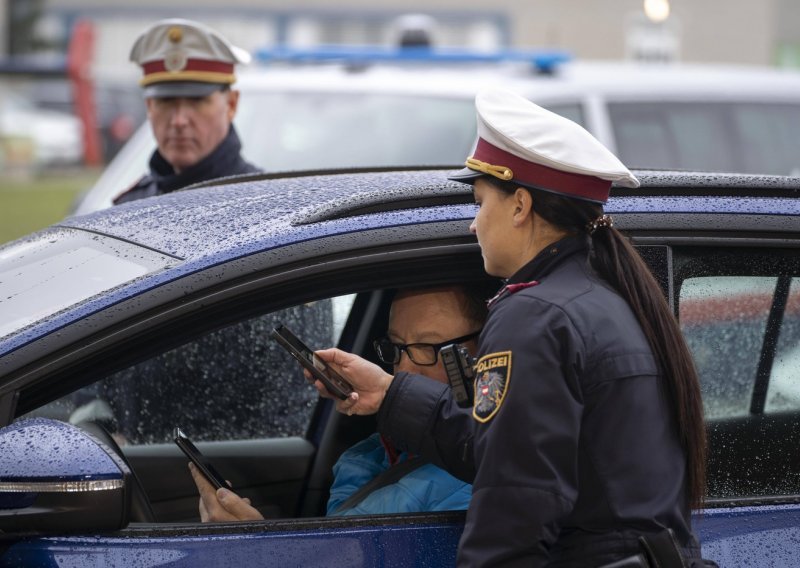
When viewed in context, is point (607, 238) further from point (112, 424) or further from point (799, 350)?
point (112, 424)

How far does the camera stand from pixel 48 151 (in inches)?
1000

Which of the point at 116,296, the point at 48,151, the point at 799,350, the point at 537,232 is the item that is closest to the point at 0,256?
the point at 116,296

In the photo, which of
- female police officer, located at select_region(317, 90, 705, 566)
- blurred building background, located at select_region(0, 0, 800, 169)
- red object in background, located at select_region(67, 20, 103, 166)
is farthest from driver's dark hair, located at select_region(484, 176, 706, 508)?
blurred building background, located at select_region(0, 0, 800, 169)

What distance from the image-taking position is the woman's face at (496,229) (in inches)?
75.0

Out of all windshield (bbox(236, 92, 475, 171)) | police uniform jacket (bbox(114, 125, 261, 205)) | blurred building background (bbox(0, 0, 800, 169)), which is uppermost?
police uniform jacket (bbox(114, 125, 261, 205))

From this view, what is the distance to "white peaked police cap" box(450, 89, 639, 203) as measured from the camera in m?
1.87

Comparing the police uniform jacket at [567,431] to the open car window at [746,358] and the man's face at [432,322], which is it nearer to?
the open car window at [746,358]

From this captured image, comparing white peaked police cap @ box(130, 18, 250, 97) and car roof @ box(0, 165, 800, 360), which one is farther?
white peaked police cap @ box(130, 18, 250, 97)

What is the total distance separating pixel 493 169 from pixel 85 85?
24.3 metres

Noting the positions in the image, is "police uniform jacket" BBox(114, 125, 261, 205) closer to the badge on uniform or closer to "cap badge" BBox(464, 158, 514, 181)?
"cap badge" BBox(464, 158, 514, 181)

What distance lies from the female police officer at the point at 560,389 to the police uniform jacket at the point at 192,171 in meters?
1.97

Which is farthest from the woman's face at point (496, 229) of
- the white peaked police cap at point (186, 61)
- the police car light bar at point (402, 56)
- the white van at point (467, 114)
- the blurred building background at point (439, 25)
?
the blurred building background at point (439, 25)

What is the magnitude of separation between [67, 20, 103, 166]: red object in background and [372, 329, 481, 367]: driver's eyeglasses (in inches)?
928

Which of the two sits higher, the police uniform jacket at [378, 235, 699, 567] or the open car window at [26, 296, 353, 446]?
the police uniform jacket at [378, 235, 699, 567]
